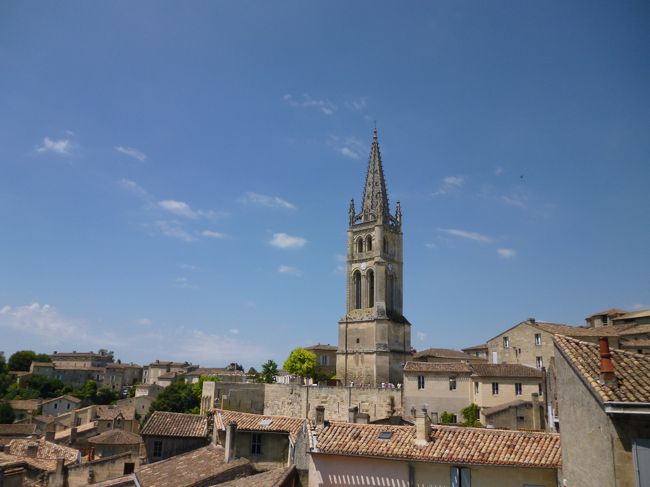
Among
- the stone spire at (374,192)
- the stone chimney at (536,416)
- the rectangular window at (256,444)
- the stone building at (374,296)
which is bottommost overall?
the rectangular window at (256,444)

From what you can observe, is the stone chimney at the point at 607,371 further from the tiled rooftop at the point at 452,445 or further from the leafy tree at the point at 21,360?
the leafy tree at the point at 21,360

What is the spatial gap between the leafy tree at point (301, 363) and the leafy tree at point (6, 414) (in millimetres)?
45366

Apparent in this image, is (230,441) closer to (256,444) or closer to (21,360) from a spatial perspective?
(256,444)

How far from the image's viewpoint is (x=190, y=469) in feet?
77.8

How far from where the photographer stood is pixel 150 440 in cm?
2848

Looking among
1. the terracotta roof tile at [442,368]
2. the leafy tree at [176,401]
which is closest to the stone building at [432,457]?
the terracotta roof tile at [442,368]

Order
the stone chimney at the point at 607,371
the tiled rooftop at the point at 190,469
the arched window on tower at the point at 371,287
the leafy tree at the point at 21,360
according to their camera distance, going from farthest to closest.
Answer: the leafy tree at the point at 21,360, the arched window on tower at the point at 371,287, the tiled rooftop at the point at 190,469, the stone chimney at the point at 607,371

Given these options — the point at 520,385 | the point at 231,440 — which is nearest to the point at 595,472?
the point at 231,440

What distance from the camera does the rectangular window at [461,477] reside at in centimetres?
1759

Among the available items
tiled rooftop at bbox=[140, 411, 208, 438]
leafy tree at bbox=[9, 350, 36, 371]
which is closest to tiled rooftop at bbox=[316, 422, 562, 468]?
tiled rooftop at bbox=[140, 411, 208, 438]

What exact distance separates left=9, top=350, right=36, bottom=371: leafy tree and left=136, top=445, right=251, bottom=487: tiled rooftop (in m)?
118

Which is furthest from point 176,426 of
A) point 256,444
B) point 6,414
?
point 6,414

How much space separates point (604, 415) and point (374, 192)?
2211 inches

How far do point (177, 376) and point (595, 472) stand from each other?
4319 inches
